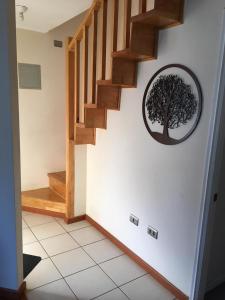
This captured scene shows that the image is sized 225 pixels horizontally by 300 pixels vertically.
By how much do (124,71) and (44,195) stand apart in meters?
2.09

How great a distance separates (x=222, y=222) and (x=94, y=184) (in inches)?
58.2

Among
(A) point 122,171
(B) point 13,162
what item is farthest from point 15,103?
(A) point 122,171

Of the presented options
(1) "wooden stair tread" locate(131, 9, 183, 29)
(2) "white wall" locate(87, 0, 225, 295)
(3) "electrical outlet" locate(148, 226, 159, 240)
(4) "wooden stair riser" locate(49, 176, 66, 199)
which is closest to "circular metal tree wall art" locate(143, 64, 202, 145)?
(2) "white wall" locate(87, 0, 225, 295)

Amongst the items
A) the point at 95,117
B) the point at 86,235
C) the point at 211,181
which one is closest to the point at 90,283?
the point at 86,235

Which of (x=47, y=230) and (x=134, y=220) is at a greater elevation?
(x=134, y=220)

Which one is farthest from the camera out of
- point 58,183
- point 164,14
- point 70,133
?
point 58,183

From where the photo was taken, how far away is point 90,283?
2072mm

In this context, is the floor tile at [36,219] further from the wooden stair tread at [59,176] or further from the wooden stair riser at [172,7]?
→ the wooden stair riser at [172,7]

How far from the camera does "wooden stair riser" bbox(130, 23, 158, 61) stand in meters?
1.85

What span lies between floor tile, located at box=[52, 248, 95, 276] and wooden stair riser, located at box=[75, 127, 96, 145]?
3.74ft

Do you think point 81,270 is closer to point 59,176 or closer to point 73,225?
point 73,225

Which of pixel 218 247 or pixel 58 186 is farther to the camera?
pixel 58 186

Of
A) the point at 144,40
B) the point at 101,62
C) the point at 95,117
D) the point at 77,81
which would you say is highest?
the point at 144,40

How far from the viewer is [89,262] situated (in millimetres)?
2334
